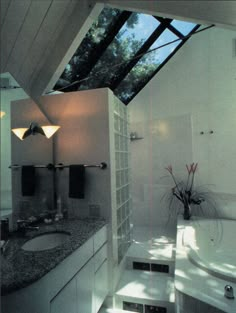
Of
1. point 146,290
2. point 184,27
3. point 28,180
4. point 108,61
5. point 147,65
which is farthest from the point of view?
point 108,61

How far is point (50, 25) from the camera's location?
156 centimetres

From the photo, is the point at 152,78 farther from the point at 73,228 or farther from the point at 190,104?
the point at 73,228

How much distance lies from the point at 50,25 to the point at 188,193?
5.33 ft

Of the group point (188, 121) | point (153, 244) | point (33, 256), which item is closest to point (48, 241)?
point (33, 256)

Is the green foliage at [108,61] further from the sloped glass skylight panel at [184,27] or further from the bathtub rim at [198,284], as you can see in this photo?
the bathtub rim at [198,284]

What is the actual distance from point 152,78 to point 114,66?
0.79 metres

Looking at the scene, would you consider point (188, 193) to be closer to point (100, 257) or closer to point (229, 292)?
point (229, 292)

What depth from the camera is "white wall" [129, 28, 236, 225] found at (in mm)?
1072

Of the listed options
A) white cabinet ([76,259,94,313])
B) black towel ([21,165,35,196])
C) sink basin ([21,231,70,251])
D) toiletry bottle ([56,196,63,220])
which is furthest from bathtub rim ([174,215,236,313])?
black towel ([21,165,35,196])

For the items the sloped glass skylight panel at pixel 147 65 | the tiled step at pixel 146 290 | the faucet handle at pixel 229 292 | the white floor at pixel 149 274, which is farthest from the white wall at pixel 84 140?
the faucet handle at pixel 229 292

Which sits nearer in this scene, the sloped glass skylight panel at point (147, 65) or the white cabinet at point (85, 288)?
the white cabinet at point (85, 288)

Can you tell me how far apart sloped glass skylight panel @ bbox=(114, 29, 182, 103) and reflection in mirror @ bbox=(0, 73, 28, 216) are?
125 cm

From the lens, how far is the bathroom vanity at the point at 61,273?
959 millimetres

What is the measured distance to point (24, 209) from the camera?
1627 millimetres
